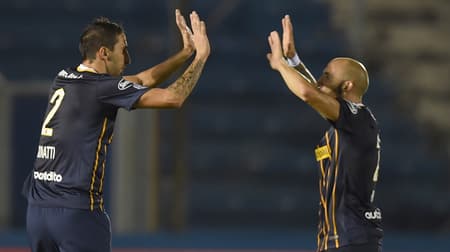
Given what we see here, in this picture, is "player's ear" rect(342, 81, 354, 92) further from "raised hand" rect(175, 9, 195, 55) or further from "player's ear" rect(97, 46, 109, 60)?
"player's ear" rect(97, 46, 109, 60)

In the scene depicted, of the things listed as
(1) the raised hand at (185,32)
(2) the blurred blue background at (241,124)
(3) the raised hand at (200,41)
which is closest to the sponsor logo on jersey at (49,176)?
(3) the raised hand at (200,41)

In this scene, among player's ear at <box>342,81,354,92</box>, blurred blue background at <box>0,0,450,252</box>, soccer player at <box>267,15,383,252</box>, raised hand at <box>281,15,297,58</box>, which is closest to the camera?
soccer player at <box>267,15,383,252</box>

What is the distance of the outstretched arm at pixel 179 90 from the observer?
5.61m

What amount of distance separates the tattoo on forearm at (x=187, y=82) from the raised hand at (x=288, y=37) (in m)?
0.57

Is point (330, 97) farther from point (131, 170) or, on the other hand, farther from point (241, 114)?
point (241, 114)

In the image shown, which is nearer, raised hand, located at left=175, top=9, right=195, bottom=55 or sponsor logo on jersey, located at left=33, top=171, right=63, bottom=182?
sponsor logo on jersey, located at left=33, top=171, right=63, bottom=182

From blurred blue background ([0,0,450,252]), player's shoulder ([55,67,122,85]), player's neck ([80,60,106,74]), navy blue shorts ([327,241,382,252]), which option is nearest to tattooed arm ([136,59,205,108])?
player's shoulder ([55,67,122,85])

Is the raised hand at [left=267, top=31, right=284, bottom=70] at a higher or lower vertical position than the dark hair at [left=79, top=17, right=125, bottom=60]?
lower

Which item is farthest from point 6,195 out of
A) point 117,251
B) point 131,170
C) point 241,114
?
point 241,114

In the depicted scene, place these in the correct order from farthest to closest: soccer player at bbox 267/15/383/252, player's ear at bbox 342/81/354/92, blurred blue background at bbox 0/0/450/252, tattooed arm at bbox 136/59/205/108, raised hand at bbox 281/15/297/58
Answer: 1. blurred blue background at bbox 0/0/450/252
2. raised hand at bbox 281/15/297/58
3. player's ear at bbox 342/81/354/92
4. soccer player at bbox 267/15/383/252
5. tattooed arm at bbox 136/59/205/108

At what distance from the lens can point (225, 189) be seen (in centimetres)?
1466

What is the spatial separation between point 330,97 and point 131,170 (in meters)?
7.47

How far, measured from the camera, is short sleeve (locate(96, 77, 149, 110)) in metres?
5.64

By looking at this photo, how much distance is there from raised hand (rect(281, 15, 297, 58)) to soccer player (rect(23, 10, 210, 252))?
2.03 feet
